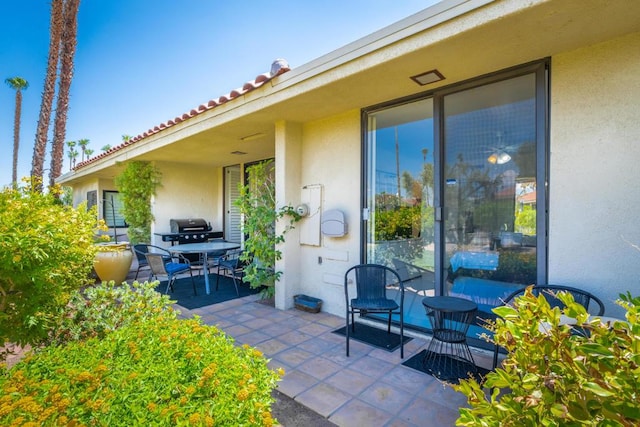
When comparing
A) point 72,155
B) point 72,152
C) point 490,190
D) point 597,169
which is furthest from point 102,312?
point 72,155

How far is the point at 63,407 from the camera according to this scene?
115 centimetres

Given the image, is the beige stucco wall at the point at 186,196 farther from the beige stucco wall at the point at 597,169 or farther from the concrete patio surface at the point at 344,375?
the beige stucco wall at the point at 597,169

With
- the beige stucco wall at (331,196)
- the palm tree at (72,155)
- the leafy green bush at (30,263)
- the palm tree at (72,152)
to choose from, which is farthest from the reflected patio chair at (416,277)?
the palm tree at (72,155)

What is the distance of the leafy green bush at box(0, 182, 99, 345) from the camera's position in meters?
2.07

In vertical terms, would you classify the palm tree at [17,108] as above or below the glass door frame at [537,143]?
above

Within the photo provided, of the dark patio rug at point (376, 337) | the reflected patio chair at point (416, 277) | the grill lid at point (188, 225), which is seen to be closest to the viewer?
the dark patio rug at point (376, 337)

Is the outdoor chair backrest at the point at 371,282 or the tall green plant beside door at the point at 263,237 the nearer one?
the outdoor chair backrest at the point at 371,282

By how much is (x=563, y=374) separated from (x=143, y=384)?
1524mm

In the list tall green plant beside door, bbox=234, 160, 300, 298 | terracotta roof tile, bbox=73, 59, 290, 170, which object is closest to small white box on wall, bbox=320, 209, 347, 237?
tall green plant beside door, bbox=234, 160, 300, 298

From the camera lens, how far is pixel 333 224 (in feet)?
14.4

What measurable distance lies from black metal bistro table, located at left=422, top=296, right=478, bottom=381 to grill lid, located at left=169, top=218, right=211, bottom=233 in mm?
7062

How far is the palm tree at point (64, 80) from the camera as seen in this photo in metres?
8.97

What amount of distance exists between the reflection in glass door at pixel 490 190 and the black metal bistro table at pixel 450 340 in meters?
0.32

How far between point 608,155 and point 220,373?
3.35m
